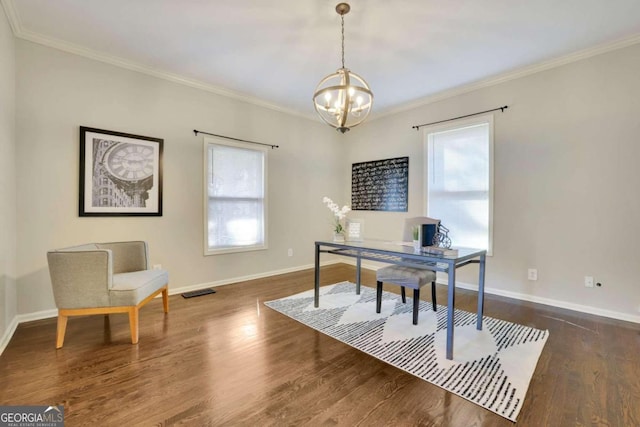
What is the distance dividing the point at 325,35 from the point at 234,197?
7.88 feet

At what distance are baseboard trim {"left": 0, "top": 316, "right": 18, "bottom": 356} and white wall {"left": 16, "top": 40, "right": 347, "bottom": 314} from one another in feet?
0.51

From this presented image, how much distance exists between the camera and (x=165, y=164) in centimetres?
346

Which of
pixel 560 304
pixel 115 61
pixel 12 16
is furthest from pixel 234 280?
pixel 560 304

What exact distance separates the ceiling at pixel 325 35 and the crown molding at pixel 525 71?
1 cm

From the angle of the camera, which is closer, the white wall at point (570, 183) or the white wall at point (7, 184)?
the white wall at point (7, 184)

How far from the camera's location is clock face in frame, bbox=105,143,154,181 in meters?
3.08

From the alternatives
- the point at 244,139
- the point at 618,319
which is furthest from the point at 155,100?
the point at 618,319

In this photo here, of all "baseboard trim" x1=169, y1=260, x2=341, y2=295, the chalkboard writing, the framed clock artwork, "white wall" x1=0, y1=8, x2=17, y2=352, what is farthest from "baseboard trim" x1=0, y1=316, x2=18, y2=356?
the chalkboard writing

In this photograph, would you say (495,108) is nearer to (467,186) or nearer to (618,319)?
(467,186)

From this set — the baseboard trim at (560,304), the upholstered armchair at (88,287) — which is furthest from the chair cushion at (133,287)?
the baseboard trim at (560,304)

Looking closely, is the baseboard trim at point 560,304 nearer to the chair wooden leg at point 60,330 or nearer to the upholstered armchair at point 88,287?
the upholstered armchair at point 88,287

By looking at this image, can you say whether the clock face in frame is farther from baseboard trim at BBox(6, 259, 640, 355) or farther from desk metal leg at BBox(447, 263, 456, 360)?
desk metal leg at BBox(447, 263, 456, 360)

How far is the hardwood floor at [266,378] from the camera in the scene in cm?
147

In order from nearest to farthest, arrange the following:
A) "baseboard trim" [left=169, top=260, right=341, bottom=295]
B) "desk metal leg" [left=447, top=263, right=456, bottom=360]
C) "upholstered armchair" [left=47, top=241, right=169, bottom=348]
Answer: "desk metal leg" [left=447, top=263, right=456, bottom=360] → "upholstered armchair" [left=47, top=241, right=169, bottom=348] → "baseboard trim" [left=169, top=260, right=341, bottom=295]
